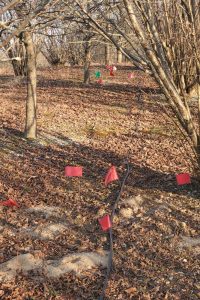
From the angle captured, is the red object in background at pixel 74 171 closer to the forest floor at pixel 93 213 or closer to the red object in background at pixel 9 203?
the forest floor at pixel 93 213

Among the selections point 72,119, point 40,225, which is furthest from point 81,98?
point 40,225

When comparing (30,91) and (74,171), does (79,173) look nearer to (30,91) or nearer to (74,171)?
(74,171)

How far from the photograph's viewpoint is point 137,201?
525cm

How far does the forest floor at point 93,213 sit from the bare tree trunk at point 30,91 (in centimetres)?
29

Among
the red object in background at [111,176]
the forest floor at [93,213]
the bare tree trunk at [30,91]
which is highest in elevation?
the bare tree trunk at [30,91]

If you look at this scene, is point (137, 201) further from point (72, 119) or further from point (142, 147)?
point (72, 119)

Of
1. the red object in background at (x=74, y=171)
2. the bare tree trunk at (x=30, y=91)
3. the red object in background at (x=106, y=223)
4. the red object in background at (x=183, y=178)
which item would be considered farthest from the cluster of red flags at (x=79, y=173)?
the bare tree trunk at (x=30, y=91)

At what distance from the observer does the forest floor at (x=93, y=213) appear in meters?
3.67

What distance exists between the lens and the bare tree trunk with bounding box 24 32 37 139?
7450 millimetres

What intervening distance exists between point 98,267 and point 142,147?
4.16 m

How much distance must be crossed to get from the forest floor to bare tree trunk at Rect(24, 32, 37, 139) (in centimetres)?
29

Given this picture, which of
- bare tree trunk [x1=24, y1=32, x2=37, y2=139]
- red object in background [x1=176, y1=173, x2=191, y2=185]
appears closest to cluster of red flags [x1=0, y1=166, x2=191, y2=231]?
red object in background [x1=176, y1=173, x2=191, y2=185]

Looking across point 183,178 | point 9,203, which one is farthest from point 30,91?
point 183,178

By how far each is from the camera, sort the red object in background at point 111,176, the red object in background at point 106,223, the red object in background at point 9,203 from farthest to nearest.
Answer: the red object in background at point 111,176, the red object in background at point 9,203, the red object in background at point 106,223
